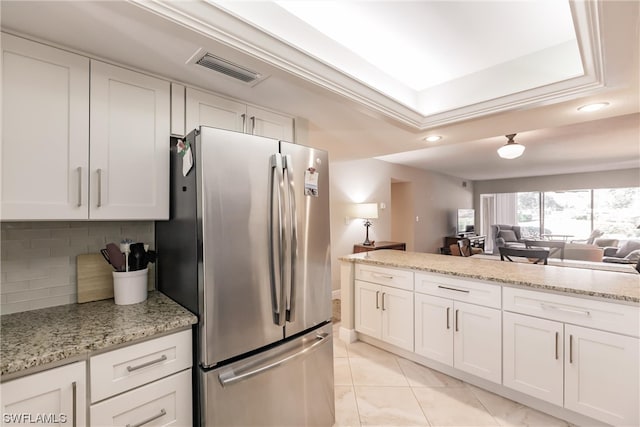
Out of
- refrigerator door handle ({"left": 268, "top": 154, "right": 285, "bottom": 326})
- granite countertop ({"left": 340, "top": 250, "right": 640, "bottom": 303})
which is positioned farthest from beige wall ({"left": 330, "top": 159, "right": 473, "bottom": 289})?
refrigerator door handle ({"left": 268, "top": 154, "right": 285, "bottom": 326})

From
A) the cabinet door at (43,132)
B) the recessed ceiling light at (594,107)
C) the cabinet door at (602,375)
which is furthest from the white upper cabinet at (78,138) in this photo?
the recessed ceiling light at (594,107)

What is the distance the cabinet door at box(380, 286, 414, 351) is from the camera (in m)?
2.59

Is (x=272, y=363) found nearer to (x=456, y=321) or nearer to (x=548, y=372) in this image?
(x=456, y=321)

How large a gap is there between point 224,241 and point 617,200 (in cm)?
1057

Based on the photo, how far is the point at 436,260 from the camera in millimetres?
2779

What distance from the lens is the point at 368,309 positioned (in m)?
2.92

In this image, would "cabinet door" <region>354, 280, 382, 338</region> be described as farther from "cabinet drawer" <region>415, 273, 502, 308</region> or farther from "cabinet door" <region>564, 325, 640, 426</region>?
"cabinet door" <region>564, 325, 640, 426</region>

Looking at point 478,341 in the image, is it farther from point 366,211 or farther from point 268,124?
point 366,211

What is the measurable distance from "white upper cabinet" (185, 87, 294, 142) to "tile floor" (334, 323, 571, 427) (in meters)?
2.02

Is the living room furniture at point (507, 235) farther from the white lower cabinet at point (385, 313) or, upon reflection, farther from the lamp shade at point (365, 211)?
the white lower cabinet at point (385, 313)

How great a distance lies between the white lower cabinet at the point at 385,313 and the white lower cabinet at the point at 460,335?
0.31 ft

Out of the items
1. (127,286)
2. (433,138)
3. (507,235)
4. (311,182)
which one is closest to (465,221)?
(507,235)

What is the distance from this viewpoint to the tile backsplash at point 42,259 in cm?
146

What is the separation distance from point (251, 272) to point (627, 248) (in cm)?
899
